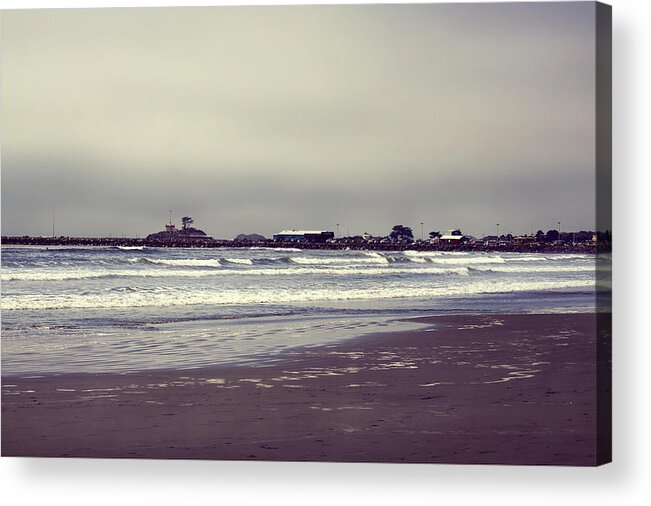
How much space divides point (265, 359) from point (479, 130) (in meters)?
1.97

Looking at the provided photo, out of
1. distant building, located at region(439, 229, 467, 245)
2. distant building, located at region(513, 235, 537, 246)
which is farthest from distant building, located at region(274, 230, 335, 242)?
distant building, located at region(513, 235, 537, 246)

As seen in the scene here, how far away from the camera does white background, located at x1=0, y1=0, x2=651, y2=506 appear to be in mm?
6465

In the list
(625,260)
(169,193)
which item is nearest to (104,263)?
(169,193)

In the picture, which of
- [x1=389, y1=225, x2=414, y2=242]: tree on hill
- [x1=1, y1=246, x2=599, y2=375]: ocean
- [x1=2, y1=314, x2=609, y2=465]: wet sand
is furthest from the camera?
[x1=389, y1=225, x2=414, y2=242]: tree on hill

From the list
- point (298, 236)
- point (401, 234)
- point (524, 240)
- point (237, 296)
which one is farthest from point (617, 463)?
point (237, 296)

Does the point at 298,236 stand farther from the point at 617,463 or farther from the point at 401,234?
the point at 617,463

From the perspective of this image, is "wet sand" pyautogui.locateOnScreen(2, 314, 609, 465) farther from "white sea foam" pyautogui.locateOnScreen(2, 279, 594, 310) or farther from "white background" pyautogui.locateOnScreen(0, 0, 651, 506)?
"white sea foam" pyautogui.locateOnScreen(2, 279, 594, 310)

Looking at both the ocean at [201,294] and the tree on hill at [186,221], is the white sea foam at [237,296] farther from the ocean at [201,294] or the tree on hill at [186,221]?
the tree on hill at [186,221]

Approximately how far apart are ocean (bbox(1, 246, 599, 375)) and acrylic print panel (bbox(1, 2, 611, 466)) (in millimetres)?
18

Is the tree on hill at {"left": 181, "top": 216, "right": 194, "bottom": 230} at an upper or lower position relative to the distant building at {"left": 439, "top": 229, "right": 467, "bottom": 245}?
upper

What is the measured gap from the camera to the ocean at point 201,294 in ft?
22.6

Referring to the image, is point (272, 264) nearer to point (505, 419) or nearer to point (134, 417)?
point (134, 417)

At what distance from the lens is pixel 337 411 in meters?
6.58

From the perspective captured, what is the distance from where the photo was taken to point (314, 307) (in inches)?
273
